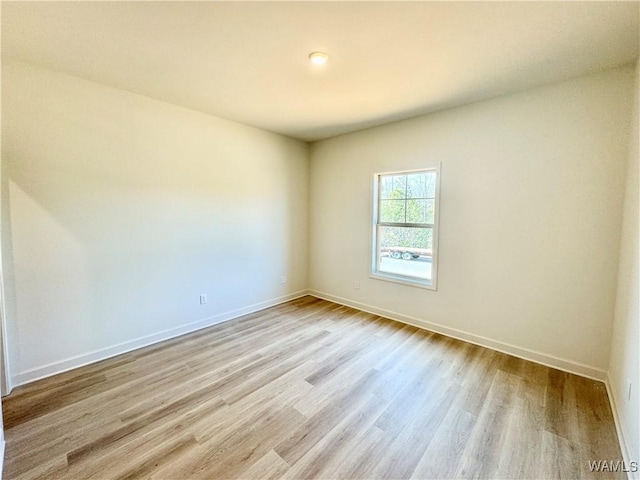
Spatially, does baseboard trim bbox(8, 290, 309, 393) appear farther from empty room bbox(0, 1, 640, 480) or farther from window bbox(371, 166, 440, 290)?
window bbox(371, 166, 440, 290)

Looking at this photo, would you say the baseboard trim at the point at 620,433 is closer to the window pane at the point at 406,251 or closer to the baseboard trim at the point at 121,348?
the window pane at the point at 406,251

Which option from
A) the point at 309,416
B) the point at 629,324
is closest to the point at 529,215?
the point at 629,324

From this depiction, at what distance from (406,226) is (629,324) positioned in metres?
2.17

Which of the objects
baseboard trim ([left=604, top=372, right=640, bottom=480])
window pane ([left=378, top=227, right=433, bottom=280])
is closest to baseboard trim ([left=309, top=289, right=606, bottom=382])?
baseboard trim ([left=604, top=372, right=640, bottom=480])

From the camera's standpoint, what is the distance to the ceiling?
1.60 m

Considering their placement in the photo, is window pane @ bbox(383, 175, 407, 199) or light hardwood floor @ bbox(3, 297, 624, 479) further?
window pane @ bbox(383, 175, 407, 199)

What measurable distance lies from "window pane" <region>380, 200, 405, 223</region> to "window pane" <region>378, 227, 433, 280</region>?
132 millimetres

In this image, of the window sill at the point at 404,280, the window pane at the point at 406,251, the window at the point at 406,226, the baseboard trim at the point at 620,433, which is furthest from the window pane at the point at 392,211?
the baseboard trim at the point at 620,433

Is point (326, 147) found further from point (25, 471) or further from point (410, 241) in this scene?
point (25, 471)

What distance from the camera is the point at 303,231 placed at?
4680 mm

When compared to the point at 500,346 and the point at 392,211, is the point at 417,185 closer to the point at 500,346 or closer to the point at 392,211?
the point at 392,211

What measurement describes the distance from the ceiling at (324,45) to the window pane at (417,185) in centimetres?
94

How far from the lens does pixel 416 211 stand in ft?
11.5

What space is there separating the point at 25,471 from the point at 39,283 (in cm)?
144
